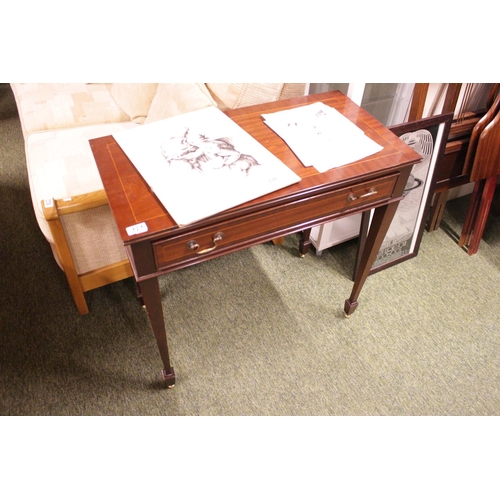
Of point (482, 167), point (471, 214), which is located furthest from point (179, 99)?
point (471, 214)

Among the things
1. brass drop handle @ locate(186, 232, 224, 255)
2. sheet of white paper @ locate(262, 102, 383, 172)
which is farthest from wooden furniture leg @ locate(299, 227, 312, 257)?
brass drop handle @ locate(186, 232, 224, 255)

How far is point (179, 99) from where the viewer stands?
1772 mm

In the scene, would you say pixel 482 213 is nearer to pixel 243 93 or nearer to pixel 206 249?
pixel 243 93

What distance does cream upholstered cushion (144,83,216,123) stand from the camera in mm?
1728

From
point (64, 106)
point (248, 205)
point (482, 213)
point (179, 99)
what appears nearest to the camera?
point (248, 205)

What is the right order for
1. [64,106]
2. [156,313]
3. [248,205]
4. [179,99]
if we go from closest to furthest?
[248,205], [156,313], [179,99], [64,106]

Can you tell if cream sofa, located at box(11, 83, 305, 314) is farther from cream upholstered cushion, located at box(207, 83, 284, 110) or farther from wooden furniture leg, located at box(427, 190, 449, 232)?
wooden furniture leg, located at box(427, 190, 449, 232)

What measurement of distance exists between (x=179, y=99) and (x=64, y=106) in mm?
698

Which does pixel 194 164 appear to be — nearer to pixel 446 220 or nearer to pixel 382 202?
pixel 382 202

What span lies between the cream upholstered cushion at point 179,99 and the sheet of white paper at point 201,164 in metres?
0.42

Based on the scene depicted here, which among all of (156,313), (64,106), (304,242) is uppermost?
(64,106)

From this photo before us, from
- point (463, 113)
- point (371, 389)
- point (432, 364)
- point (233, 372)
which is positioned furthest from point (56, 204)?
point (463, 113)

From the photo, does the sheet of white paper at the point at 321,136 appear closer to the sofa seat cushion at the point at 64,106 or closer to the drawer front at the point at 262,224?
the drawer front at the point at 262,224

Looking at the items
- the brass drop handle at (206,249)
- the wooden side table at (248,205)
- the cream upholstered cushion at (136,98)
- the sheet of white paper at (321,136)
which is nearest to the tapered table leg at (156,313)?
the wooden side table at (248,205)
